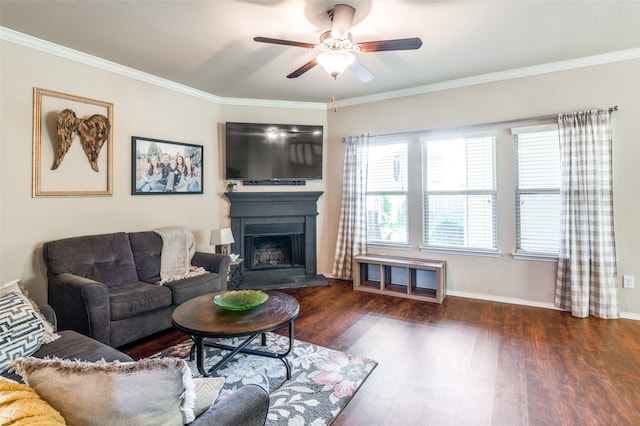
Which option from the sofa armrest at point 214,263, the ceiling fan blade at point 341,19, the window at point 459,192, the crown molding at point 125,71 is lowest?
the sofa armrest at point 214,263

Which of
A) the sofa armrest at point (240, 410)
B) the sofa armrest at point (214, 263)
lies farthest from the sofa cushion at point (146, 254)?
the sofa armrest at point (240, 410)

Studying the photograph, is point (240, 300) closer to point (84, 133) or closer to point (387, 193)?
point (84, 133)

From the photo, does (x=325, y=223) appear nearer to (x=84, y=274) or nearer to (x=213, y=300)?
(x=213, y=300)

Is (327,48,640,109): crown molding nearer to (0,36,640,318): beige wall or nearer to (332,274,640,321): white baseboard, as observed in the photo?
(0,36,640,318): beige wall

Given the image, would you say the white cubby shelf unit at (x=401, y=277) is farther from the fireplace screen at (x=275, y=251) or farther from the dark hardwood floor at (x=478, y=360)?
the fireplace screen at (x=275, y=251)

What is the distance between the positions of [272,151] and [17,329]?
3.55 meters

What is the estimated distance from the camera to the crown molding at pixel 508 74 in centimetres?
338

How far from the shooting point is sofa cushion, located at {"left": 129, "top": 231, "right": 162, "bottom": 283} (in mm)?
3428

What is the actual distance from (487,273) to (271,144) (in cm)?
343

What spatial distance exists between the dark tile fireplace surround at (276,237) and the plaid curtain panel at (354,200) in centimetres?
46

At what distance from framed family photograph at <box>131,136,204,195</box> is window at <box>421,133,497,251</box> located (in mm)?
3142

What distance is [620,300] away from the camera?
135 inches

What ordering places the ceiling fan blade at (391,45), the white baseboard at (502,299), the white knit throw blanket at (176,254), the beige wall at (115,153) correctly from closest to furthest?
the ceiling fan blade at (391,45), the beige wall at (115,153), the white knit throw blanket at (176,254), the white baseboard at (502,299)

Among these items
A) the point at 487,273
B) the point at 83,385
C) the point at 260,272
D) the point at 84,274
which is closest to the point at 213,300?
the point at 84,274
